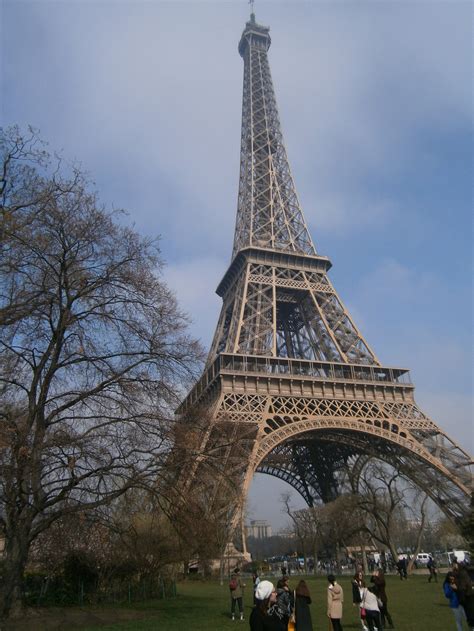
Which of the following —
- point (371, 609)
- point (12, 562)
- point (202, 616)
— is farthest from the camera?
point (202, 616)

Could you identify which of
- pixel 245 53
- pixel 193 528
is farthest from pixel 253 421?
pixel 245 53

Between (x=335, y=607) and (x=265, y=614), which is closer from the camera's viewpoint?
(x=265, y=614)

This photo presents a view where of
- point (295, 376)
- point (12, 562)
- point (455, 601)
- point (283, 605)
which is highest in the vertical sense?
point (295, 376)

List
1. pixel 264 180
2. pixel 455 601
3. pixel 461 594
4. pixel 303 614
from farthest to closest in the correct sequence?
pixel 264 180
pixel 455 601
pixel 461 594
pixel 303 614

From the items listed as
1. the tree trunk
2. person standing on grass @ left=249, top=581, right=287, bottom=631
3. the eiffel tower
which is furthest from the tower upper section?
person standing on grass @ left=249, top=581, right=287, bottom=631

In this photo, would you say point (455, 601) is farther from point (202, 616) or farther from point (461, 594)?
point (202, 616)

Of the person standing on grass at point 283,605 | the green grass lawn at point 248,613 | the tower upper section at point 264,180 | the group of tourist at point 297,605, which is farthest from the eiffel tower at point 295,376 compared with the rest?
the person standing on grass at point 283,605

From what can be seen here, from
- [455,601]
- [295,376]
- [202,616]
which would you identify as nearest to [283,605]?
[455,601]
